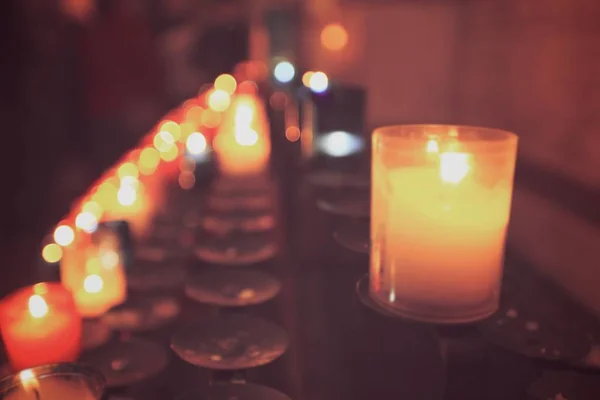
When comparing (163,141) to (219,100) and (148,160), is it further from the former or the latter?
(219,100)

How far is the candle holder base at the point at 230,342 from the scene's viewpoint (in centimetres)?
59

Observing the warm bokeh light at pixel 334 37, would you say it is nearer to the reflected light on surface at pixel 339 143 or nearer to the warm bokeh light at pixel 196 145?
the warm bokeh light at pixel 196 145

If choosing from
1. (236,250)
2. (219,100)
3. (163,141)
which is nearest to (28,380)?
(236,250)

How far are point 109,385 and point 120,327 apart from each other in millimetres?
120

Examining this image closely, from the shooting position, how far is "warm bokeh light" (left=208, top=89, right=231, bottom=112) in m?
2.55

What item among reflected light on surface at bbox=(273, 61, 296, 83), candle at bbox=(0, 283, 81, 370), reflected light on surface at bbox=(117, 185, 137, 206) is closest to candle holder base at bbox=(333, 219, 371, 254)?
candle at bbox=(0, 283, 81, 370)

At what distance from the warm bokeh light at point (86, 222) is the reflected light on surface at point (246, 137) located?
0.54 meters

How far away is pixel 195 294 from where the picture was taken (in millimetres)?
718

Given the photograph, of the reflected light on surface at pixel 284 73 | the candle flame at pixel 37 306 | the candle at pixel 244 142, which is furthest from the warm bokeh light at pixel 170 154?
the candle flame at pixel 37 306

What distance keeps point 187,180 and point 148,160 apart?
0.29 m

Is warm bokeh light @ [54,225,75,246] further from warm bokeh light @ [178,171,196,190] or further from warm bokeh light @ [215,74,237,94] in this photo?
warm bokeh light @ [215,74,237,94]

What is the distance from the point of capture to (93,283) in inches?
35.8

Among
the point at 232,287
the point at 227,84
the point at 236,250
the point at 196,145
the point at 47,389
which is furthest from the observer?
the point at 227,84

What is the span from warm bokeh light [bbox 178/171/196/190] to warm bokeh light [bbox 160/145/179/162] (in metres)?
0.20
